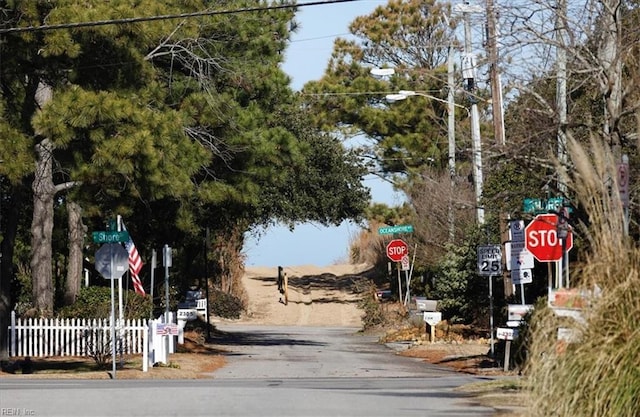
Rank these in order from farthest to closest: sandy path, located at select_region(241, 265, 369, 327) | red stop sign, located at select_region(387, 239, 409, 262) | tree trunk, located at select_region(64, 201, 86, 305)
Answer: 1. sandy path, located at select_region(241, 265, 369, 327)
2. red stop sign, located at select_region(387, 239, 409, 262)
3. tree trunk, located at select_region(64, 201, 86, 305)

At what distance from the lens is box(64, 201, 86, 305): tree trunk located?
32000 mm

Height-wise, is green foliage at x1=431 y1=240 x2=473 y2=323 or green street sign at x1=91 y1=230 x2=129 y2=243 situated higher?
green street sign at x1=91 y1=230 x2=129 y2=243

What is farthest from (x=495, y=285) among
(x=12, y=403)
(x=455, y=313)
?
(x=12, y=403)

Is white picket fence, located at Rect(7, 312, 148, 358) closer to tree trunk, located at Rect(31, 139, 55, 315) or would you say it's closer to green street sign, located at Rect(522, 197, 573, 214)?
tree trunk, located at Rect(31, 139, 55, 315)

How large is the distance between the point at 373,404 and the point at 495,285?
71.1 ft

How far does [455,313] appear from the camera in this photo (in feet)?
122

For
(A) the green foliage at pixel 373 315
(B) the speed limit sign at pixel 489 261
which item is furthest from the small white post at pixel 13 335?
(A) the green foliage at pixel 373 315

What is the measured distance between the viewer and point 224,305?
5512 cm

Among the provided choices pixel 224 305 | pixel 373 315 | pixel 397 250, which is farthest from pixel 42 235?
pixel 224 305

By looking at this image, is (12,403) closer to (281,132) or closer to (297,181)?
(281,132)

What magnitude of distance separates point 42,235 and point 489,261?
11.1 meters

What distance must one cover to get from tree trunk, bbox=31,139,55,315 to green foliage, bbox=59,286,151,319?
965 millimetres

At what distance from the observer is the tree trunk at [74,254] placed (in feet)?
105

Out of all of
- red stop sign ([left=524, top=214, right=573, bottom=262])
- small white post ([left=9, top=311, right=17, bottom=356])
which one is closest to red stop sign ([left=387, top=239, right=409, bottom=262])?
small white post ([left=9, top=311, right=17, bottom=356])
